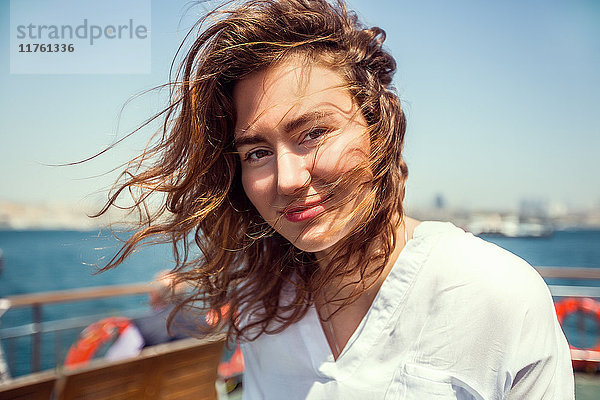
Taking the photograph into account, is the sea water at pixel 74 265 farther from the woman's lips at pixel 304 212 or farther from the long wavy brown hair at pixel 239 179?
the woman's lips at pixel 304 212

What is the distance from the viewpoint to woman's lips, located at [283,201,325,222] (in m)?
1.04

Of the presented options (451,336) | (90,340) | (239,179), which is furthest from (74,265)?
(451,336)

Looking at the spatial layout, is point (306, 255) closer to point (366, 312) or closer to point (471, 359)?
point (366, 312)

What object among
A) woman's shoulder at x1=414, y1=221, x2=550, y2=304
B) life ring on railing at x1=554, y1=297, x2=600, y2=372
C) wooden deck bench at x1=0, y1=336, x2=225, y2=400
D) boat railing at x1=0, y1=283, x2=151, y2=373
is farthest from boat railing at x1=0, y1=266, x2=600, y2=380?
woman's shoulder at x1=414, y1=221, x2=550, y2=304

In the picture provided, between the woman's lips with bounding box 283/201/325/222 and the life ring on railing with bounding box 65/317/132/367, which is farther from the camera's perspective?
the life ring on railing with bounding box 65/317/132/367

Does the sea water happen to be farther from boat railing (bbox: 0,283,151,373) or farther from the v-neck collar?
the v-neck collar

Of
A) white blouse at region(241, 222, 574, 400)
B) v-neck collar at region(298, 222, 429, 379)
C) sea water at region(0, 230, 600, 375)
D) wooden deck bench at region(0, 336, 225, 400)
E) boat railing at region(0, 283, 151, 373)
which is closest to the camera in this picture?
white blouse at region(241, 222, 574, 400)

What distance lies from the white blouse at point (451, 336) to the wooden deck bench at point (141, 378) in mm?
754

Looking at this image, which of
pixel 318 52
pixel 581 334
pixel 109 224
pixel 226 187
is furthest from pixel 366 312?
pixel 581 334

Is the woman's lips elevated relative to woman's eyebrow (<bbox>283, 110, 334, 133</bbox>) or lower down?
lower down

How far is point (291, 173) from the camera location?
40.2 inches

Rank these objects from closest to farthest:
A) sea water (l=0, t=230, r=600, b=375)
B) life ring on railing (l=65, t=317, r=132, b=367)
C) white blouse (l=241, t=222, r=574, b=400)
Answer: white blouse (l=241, t=222, r=574, b=400) → life ring on railing (l=65, t=317, r=132, b=367) → sea water (l=0, t=230, r=600, b=375)

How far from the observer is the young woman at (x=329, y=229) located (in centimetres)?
99

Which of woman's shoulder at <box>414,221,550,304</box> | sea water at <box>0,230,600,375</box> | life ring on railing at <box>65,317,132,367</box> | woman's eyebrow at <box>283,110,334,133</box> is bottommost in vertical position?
sea water at <box>0,230,600,375</box>
